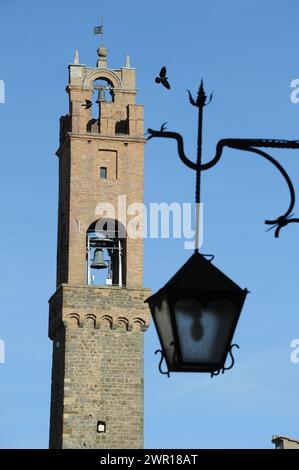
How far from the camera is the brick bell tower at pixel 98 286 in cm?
4384

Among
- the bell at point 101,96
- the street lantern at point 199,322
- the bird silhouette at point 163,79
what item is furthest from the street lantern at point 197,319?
the bell at point 101,96

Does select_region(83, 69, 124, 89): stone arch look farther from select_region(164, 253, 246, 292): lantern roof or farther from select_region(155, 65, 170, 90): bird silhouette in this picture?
select_region(164, 253, 246, 292): lantern roof

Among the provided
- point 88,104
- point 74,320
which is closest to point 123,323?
point 74,320

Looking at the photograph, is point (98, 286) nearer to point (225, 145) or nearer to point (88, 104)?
point (88, 104)

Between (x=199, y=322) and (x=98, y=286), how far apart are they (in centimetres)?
3842

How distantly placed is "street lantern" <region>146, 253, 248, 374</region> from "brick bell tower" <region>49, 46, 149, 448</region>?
37030 mm

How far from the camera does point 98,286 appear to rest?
44844 millimetres

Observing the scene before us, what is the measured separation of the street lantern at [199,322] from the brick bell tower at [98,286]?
3703 cm

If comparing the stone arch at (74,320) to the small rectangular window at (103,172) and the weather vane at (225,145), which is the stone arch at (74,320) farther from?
the weather vane at (225,145)
